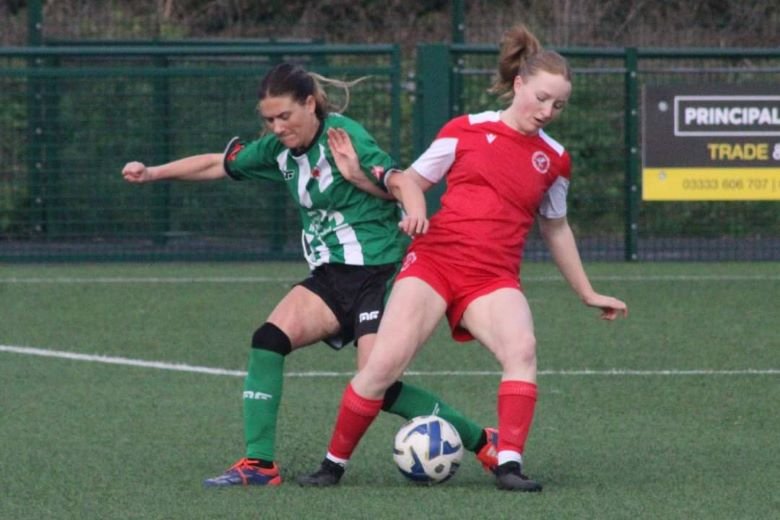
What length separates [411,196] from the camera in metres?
→ 5.54

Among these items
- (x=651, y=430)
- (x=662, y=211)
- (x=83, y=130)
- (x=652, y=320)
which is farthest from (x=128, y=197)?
(x=651, y=430)

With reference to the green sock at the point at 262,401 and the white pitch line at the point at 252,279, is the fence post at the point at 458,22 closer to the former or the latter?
the white pitch line at the point at 252,279

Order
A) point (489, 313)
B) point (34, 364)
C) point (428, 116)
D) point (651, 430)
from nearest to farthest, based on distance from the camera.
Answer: point (489, 313)
point (651, 430)
point (34, 364)
point (428, 116)

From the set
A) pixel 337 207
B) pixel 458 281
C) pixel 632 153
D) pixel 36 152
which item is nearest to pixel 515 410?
pixel 458 281

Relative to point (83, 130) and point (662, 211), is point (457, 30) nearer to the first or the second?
point (662, 211)

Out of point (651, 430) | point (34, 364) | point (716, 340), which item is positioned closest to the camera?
point (651, 430)

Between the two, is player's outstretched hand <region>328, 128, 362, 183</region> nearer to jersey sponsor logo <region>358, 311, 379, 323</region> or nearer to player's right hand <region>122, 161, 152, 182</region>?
jersey sponsor logo <region>358, 311, 379, 323</region>

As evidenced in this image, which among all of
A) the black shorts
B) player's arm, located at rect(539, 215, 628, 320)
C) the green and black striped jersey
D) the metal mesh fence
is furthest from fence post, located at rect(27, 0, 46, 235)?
Result: player's arm, located at rect(539, 215, 628, 320)

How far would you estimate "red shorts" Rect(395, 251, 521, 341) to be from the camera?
18.7 ft

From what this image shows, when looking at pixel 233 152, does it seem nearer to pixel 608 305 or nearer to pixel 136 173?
pixel 136 173

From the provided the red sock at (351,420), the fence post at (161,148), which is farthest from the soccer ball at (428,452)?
the fence post at (161,148)

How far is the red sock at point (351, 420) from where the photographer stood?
5.66 m

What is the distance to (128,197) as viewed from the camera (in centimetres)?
1420

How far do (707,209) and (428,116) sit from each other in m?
2.38
